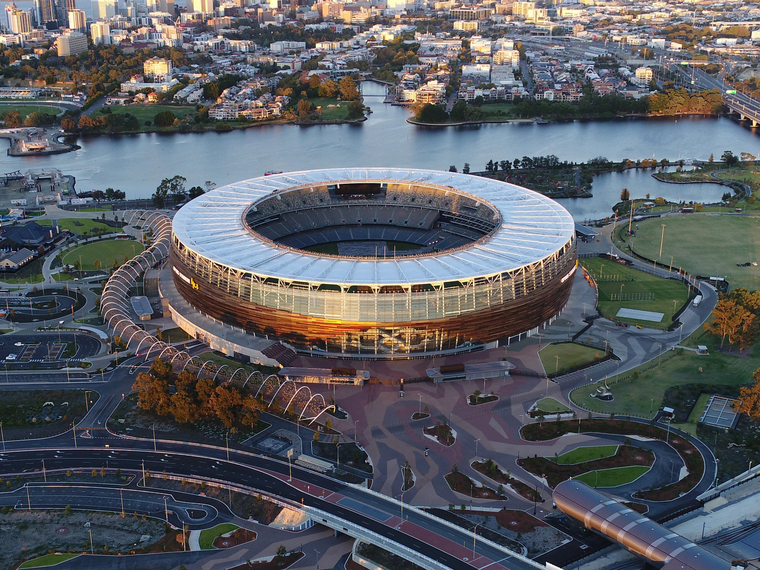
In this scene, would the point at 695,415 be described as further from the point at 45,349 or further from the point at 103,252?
the point at 103,252

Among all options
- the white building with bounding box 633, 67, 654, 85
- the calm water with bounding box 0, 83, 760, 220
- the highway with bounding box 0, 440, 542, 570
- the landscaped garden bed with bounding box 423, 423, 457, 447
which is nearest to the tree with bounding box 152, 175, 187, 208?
the calm water with bounding box 0, 83, 760, 220

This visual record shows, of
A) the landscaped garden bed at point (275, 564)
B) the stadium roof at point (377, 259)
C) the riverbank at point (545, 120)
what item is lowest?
the landscaped garden bed at point (275, 564)

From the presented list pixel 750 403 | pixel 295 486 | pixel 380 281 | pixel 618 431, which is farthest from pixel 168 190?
pixel 750 403

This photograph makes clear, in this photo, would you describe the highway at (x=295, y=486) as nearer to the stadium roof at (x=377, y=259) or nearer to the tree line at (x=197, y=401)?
the tree line at (x=197, y=401)

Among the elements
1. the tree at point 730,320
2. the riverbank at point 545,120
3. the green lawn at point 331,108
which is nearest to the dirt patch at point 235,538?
the tree at point 730,320

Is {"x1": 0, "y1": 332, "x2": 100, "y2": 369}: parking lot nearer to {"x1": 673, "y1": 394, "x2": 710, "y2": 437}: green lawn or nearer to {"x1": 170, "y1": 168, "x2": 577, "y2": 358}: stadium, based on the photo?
{"x1": 170, "y1": 168, "x2": 577, "y2": 358}: stadium

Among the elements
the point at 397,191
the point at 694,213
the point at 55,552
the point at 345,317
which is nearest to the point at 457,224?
the point at 397,191
